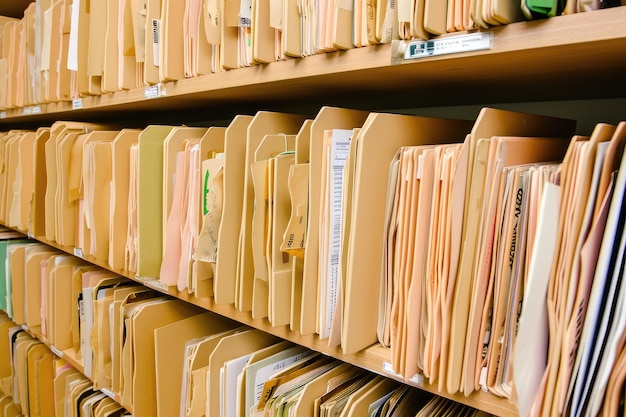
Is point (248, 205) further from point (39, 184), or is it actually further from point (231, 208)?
point (39, 184)

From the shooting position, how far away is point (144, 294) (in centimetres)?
145

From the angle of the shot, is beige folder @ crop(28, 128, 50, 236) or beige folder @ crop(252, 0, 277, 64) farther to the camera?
beige folder @ crop(28, 128, 50, 236)

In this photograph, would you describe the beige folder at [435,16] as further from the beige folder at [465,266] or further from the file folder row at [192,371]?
the file folder row at [192,371]

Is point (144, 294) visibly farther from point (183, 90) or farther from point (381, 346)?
point (381, 346)

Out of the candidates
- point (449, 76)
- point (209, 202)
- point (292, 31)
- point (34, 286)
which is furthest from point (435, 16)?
point (34, 286)

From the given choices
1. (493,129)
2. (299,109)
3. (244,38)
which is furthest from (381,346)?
(299,109)

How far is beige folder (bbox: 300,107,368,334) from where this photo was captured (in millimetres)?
833

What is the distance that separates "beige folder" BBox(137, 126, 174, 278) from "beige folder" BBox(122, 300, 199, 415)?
0.46 ft

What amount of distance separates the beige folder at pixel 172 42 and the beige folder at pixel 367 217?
23.8 inches

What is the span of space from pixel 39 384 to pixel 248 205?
1.58 m

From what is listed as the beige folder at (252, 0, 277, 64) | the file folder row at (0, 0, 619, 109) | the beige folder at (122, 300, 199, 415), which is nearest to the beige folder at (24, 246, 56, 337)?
the file folder row at (0, 0, 619, 109)

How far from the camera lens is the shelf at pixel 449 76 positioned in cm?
58

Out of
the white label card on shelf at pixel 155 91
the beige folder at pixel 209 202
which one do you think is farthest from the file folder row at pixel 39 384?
the white label card on shelf at pixel 155 91

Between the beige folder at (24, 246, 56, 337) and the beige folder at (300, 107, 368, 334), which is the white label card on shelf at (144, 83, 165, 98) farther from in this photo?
the beige folder at (24, 246, 56, 337)
